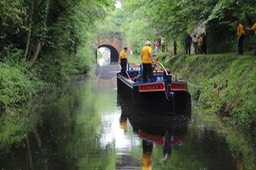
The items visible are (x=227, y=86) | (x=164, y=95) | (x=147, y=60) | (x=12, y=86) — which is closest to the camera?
(x=164, y=95)

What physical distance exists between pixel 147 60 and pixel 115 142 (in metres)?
5.87

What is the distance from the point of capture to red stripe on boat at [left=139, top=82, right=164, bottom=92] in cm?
1585

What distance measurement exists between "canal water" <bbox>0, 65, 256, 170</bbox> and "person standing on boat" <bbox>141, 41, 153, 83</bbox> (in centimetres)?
144

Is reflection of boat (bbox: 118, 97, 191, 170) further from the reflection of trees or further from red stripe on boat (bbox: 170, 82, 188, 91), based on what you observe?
the reflection of trees

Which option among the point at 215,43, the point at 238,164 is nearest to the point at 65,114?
the point at 238,164

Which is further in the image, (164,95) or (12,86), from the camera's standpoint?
(12,86)

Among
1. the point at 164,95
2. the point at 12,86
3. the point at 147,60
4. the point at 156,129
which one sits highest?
the point at 147,60

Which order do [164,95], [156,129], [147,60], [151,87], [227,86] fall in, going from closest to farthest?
[156,129] → [164,95] → [151,87] → [227,86] → [147,60]

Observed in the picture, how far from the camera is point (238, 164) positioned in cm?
905

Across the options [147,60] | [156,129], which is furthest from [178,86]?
[156,129]

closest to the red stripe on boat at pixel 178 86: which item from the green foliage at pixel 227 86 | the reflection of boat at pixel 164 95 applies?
the reflection of boat at pixel 164 95

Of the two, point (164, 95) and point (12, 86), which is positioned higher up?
point (12, 86)

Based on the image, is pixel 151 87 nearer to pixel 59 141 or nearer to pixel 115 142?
pixel 115 142

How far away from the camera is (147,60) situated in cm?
1683
